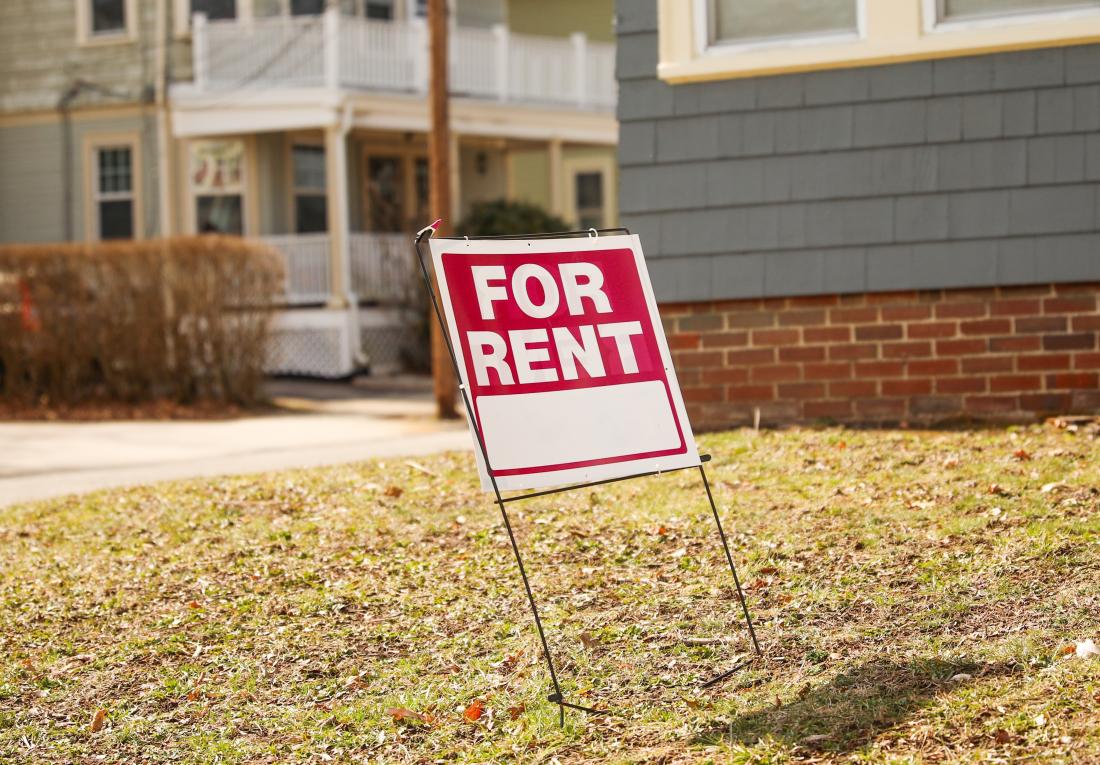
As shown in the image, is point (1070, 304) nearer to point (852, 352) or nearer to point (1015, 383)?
point (1015, 383)

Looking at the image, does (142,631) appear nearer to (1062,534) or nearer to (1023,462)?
(1062,534)

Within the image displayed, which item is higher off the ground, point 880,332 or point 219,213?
point 219,213

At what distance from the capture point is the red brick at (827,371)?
28.4ft

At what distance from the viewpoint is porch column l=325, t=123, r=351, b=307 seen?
18797mm

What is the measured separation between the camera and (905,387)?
855cm

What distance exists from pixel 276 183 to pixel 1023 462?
598 inches

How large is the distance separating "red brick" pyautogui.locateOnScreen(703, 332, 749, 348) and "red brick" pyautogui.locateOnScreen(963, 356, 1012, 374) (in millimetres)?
1332

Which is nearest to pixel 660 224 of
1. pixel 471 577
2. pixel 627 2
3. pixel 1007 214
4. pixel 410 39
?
pixel 627 2

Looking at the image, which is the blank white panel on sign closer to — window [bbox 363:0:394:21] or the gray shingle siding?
the gray shingle siding

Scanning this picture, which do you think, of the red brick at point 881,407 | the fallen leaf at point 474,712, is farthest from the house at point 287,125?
the fallen leaf at point 474,712

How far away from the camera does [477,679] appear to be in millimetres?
4895

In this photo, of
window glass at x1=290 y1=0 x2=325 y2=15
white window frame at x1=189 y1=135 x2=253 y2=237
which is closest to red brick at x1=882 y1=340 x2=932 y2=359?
white window frame at x1=189 y1=135 x2=253 y2=237

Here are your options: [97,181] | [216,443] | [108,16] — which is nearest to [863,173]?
[216,443]

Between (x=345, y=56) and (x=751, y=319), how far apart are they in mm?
11497
